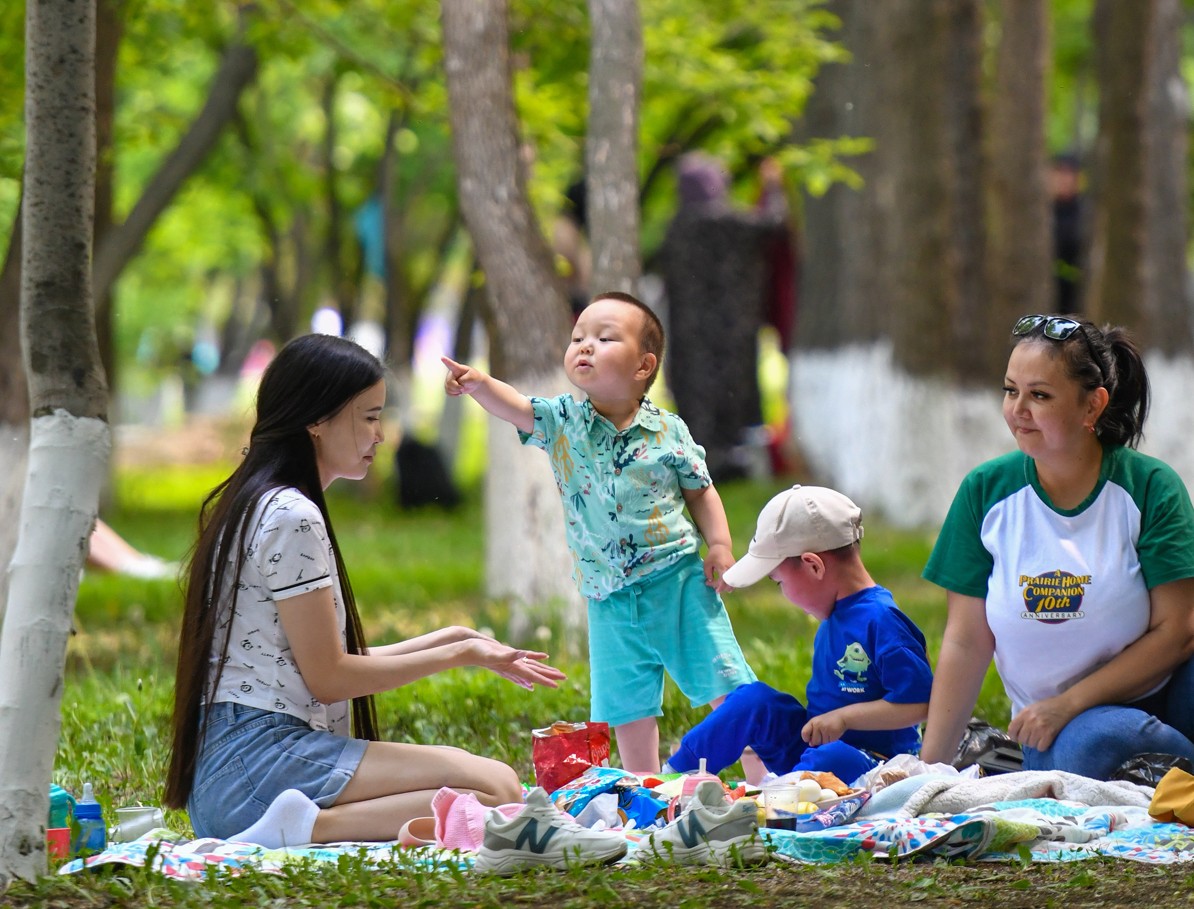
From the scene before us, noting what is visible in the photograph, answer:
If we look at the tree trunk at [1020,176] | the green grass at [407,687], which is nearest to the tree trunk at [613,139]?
the green grass at [407,687]

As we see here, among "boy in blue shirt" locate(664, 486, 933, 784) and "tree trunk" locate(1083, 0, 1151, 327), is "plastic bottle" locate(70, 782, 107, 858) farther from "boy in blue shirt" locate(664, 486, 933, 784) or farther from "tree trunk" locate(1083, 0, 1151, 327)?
"tree trunk" locate(1083, 0, 1151, 327)

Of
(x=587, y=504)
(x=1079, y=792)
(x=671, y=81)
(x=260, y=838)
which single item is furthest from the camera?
(x=671, y=81)

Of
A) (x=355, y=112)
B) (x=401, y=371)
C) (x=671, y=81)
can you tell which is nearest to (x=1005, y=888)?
(x=671, y=81)

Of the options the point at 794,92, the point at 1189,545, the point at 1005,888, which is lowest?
the point at 1005,888

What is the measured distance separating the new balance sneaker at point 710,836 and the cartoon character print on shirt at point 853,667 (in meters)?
0.75

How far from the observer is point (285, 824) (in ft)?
12.8

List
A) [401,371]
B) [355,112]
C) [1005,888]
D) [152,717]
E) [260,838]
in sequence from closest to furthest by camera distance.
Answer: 1. [1005,888]
2. [260,838]
3. [152,717]
4. [401,371]
5. [355,112]

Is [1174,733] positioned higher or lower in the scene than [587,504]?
lower

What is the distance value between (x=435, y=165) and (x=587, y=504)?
1355cm

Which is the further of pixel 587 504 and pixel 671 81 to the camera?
pixel 671 81

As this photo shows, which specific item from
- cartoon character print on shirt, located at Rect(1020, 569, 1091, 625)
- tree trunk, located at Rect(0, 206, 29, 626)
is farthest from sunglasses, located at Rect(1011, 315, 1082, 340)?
tree trunk, located at Rect(0, 206, 29, 626)

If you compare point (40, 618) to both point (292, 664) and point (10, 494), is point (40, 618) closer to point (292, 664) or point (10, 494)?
point (292, 664)

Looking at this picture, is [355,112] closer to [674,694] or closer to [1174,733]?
[674,694]

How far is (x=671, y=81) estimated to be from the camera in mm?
10008
